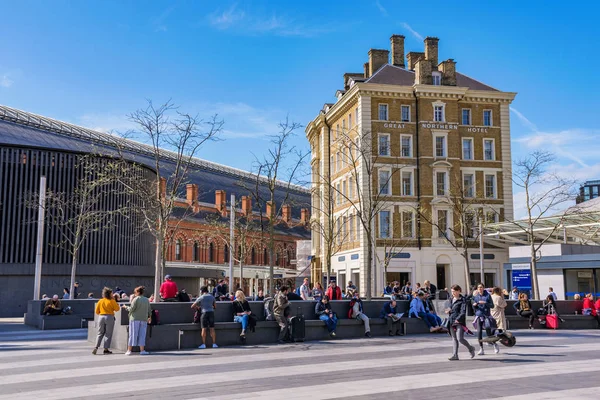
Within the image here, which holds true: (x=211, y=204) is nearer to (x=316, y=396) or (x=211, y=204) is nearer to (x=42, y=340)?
(x=42, y=340)

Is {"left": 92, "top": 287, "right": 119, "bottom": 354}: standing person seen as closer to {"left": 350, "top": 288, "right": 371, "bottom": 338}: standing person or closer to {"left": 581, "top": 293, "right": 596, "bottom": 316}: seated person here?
{"left": 350, "top": 288, "right": 371, "bottom": 338}: standing person

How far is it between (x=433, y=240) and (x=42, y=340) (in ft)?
116

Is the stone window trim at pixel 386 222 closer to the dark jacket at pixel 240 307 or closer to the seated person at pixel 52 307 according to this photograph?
the seated person at pixel 52 307

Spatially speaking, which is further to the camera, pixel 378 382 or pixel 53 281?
pixel 53 281

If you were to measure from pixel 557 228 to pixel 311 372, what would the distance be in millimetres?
29687

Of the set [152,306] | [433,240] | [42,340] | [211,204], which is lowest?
[42,340]

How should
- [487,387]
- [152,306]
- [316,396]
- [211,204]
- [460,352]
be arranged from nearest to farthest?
[316,396] → [487,387] → [460,352] → [152,306] → [211,204]

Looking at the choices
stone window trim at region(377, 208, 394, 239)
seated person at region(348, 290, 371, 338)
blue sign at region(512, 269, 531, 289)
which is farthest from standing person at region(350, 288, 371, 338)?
stone window trim at region(377, 208, 394, 239)

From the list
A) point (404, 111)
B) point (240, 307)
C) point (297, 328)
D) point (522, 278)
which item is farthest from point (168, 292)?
point (404, 111)

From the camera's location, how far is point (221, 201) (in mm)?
88250

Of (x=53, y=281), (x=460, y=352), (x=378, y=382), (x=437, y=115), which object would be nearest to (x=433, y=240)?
(x=437, y=115)

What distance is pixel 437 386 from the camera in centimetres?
1057

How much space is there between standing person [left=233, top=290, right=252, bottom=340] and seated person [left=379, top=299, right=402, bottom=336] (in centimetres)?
485

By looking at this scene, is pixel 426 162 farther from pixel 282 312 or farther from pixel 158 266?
pixel 282 312
